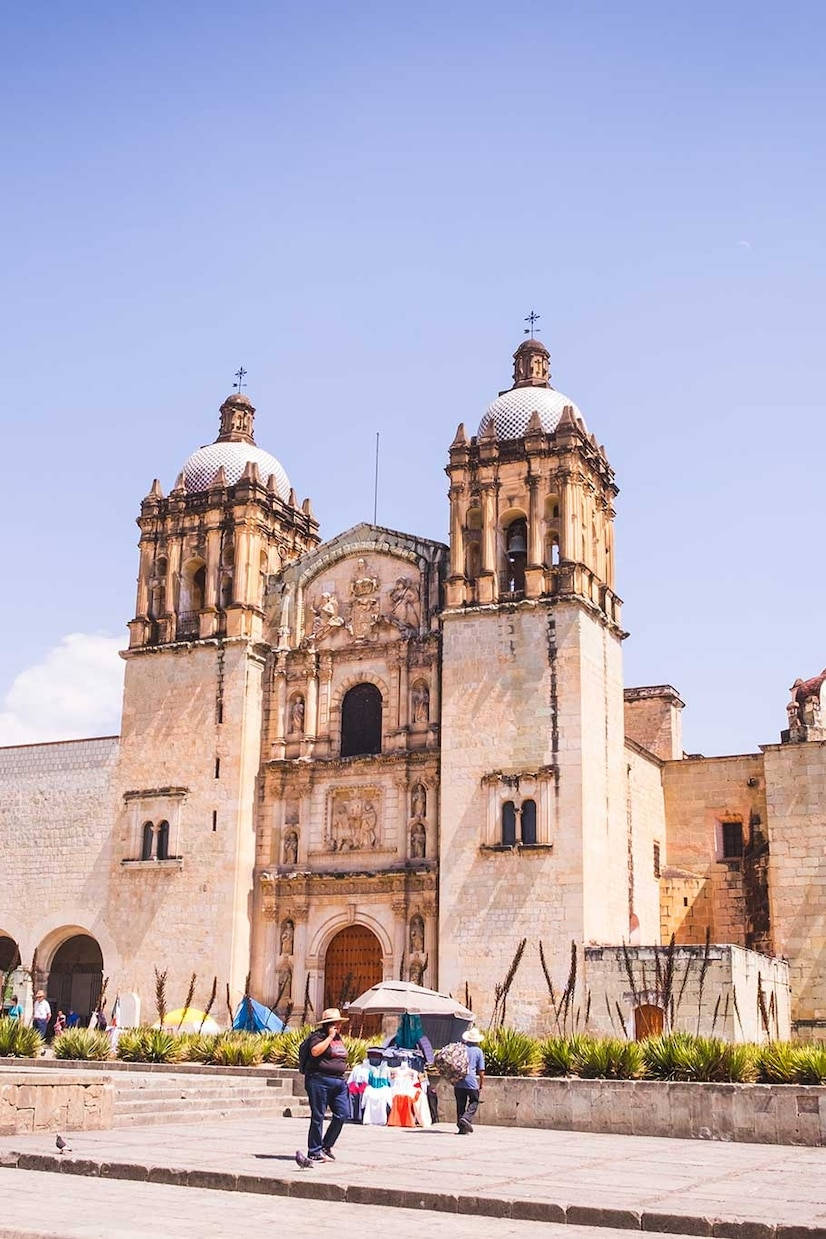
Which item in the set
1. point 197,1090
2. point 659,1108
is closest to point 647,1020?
point 659,1108

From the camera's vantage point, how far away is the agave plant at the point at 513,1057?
1884 centimetres

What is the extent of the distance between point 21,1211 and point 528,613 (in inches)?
887

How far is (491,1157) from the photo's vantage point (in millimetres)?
13812

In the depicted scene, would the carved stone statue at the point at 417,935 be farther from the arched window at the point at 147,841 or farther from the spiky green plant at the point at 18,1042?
the spiky green plant at the point at 18,1042

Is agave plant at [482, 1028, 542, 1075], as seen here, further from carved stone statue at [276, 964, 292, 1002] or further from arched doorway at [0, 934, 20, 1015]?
arched doorway at [0, 934, 20, 1015]

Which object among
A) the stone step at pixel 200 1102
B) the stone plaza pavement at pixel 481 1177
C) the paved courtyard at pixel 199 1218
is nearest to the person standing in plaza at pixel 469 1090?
the stone plaza pavement at pixel 481 1177

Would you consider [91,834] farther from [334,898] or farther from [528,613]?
[528,613]

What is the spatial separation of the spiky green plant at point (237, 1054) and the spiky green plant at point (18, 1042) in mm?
3453

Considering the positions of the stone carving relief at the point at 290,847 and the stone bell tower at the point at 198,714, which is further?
the stone carving relief at the point at 290,847

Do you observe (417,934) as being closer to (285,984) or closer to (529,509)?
(285,984)

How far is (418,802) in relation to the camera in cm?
3192

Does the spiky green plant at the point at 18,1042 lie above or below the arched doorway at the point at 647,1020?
below

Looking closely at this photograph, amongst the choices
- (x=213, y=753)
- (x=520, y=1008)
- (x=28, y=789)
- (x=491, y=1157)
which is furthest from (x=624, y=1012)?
(x=28, y=789)

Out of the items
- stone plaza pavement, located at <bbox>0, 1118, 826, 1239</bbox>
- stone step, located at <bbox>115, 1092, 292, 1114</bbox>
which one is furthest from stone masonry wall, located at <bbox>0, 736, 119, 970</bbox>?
stone plaza pavement, located at <bbox>0, 1118, 826, 1239</bbox>
